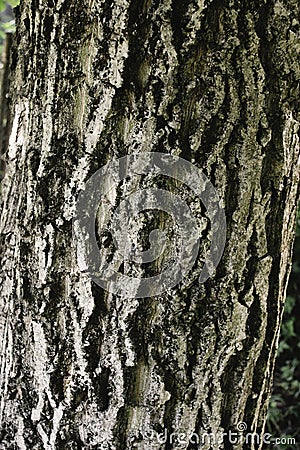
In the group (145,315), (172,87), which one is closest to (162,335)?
(145,315)

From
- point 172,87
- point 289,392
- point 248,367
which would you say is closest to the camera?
point 172,87

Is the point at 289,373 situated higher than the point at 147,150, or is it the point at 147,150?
the point at 147,150

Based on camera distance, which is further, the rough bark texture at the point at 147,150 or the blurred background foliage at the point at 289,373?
the blurred background foliage at the point at 289,373

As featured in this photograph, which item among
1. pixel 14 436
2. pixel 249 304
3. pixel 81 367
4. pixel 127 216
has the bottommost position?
pixel 14 436

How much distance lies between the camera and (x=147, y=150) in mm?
983

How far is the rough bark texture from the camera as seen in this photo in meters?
0.98

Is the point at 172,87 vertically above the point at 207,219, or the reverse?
the point at 172,87

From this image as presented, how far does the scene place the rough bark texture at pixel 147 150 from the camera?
978 millimetres

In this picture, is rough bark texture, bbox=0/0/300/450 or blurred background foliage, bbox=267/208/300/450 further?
blurred background foliage, bbox=267/208/300/450

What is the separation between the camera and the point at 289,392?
9.11 feet

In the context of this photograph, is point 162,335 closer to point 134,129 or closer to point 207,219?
point 207,219

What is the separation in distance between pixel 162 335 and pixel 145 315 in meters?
0.05

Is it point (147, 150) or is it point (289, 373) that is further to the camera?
point (289, 373)

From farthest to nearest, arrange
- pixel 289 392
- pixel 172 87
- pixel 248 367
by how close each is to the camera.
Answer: pixel 289 392, pixel 248 367, pixel 172 87
